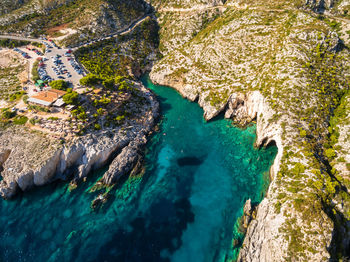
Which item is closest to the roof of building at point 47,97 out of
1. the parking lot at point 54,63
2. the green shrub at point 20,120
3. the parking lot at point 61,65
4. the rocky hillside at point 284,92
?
the green shrub at point 20,120

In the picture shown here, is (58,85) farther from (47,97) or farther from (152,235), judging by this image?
(152,235)

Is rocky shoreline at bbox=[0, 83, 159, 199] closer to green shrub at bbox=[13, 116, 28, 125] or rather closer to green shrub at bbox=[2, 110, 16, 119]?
green shrub at bbox=[13, 116, 28, 125]

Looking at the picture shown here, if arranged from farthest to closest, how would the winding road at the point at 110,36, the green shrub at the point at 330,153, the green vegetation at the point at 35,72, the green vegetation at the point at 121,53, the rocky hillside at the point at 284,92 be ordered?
the winding road at the point at 110,36 → the green vegetation at the point at 121,53 → the green vegetation at the point at 35,72 → the green shrub at the point at 330,153 → the rocky hillside at the point at 284,92

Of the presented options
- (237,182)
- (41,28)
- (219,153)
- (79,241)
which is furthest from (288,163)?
(41,28)

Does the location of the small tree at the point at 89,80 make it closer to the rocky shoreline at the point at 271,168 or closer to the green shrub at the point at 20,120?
the green shrub at the point at 20,120

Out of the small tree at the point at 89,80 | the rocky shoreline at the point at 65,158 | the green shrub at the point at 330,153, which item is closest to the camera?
the green shrub at the point at 330,153

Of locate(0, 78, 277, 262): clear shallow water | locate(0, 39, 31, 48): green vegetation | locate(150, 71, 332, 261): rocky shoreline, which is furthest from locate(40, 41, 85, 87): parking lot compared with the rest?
locate(0, 78, 277, 262): clear shallow water
